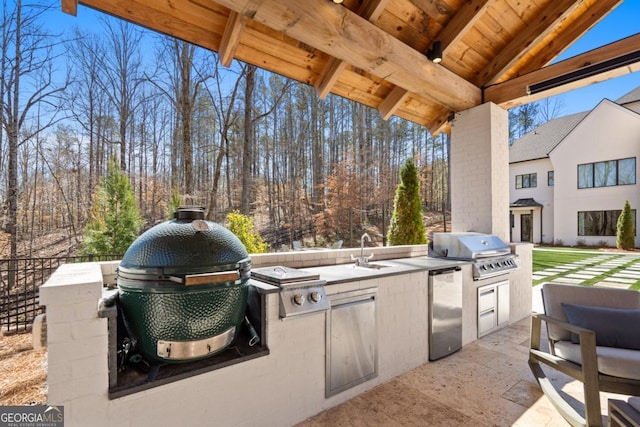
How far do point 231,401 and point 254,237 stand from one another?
463 centimetres

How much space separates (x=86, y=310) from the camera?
135 cm

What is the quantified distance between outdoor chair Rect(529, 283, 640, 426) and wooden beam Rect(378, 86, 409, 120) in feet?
8.78

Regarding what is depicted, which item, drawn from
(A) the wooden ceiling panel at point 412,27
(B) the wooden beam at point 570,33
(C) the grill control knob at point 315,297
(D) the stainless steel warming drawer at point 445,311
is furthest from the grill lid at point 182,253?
(B) the wooden beam at point 570,33

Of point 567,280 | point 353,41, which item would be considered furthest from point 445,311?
point 567,280

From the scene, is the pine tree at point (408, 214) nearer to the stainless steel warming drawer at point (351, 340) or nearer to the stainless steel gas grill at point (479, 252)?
the stainless steel gas grill at point (479, 252)

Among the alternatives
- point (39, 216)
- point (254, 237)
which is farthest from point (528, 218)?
point (39, 216)

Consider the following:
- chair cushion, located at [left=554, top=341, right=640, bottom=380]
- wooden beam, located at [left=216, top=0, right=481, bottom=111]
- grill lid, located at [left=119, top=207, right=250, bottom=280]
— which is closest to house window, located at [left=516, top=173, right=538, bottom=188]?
wooden beam, located at [left=216, top=0, right=481, bottom=111]

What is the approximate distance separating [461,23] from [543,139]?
665 inches

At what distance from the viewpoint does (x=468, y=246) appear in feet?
11.8

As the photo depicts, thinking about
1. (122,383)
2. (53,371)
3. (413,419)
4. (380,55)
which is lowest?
(413,419)

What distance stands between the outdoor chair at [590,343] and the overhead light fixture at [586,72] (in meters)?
2.46

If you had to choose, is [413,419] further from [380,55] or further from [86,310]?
[380,55]

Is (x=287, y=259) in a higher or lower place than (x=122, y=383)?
higher

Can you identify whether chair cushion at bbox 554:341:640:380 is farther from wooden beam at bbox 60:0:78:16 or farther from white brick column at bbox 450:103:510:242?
wooden beam at bbox 60:0:78:16
